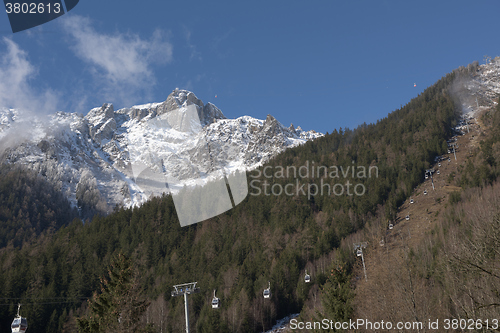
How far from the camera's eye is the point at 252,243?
7581 cm

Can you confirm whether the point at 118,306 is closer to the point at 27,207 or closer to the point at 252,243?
the point at 252,243

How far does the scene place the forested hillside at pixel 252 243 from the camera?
56.2m

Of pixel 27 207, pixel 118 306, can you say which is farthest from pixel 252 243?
pixel 27 207

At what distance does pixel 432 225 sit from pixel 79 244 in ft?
253

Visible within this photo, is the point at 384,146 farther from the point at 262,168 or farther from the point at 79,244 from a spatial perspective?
the point at 79,244

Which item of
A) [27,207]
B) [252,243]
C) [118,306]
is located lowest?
[118,306]

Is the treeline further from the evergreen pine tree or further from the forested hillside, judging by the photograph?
the evergreen pine tree

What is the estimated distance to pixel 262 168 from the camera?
374 ft

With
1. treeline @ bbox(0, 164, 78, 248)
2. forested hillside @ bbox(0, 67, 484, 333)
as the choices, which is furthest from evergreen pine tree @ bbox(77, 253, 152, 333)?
treeline @ bbox(0, 164, 78, 248)

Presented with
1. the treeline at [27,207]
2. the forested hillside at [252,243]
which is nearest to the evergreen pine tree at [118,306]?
the forested hillside at [252,243]

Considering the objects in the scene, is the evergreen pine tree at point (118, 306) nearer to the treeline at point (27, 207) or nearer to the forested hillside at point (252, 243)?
the forested hillside at point (252, 243)

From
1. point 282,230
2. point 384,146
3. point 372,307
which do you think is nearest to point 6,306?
point 282,230

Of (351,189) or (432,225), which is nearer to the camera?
(432,225)

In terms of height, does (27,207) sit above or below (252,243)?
above
